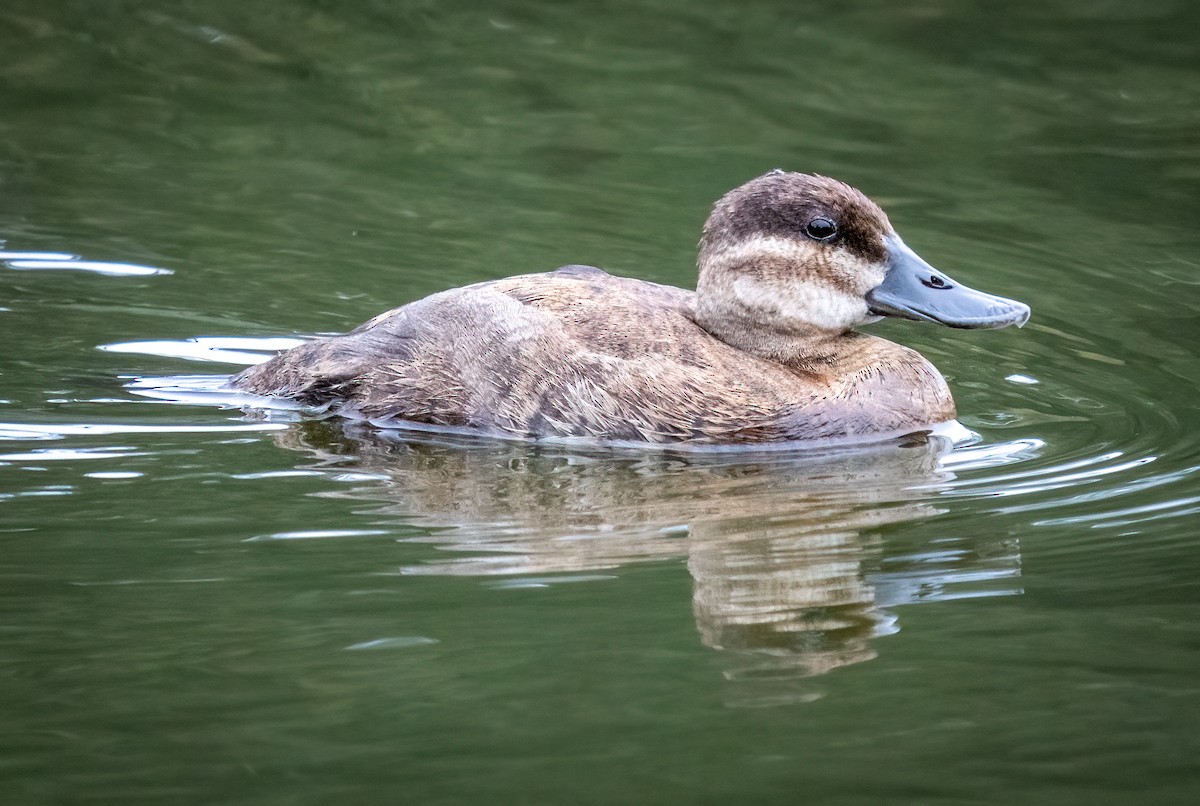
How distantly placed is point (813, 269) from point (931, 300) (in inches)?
18.2

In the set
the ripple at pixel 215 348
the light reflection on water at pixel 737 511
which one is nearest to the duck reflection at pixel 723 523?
the light reflection on water at pixel 737 511

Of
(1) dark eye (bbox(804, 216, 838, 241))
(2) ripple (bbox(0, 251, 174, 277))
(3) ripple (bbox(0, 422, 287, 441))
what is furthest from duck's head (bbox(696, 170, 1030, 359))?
(2) ripple (bbox(0, 251, 174, 277))

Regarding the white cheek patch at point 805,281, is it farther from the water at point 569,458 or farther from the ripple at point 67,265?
the ripple at point 67,265

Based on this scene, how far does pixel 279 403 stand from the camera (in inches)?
276

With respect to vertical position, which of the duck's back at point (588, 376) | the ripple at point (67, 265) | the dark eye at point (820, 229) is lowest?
the duck's back at point (588, 376)

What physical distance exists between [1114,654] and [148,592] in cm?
254

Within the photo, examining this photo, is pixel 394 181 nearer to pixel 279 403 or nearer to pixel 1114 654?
pixel 279 403

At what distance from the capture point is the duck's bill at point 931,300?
6.48 m

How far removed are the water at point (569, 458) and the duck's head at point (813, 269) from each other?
A: 56cm

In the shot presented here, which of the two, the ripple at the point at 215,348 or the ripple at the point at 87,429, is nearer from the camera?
the ripple at the point at 87,429

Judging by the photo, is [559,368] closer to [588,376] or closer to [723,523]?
[588,376]

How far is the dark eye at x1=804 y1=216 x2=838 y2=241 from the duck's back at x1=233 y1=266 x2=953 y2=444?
0.53 metres

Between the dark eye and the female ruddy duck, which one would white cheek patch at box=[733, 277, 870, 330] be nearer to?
the female ruddy duck

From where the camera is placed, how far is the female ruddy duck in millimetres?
6426
